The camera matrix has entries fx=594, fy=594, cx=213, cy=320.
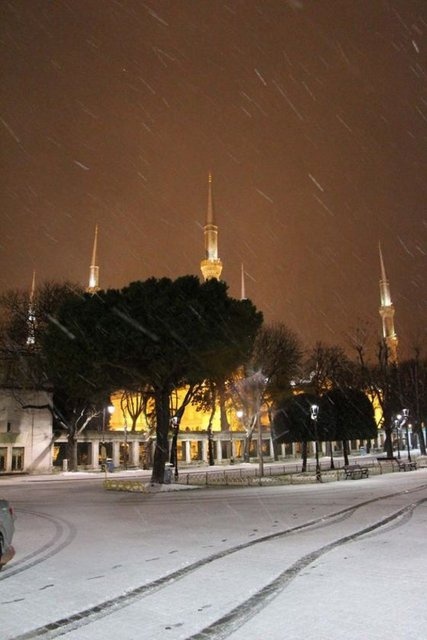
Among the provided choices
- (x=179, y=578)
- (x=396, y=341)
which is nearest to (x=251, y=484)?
(x=179, y=578)

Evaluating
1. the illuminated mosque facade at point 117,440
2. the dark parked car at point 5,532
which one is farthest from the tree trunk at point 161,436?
the dark parked car at point 5,532

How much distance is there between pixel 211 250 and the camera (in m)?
92.3

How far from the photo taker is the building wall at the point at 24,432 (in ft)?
160

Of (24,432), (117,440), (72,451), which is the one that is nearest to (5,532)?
(72,451)

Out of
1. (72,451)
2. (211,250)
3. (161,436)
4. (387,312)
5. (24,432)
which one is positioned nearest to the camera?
(161,436)

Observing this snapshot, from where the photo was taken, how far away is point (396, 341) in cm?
10862

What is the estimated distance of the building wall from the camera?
48622mm

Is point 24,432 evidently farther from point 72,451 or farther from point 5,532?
point 5,532

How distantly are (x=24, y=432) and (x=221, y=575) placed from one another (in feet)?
144

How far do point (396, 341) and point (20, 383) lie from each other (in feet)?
253

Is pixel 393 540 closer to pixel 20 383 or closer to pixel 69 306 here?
pixel 69 306

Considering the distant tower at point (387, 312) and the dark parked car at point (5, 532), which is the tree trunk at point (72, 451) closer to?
the dark parked car at point (5, 532)

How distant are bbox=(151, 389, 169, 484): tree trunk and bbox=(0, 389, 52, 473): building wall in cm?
2181

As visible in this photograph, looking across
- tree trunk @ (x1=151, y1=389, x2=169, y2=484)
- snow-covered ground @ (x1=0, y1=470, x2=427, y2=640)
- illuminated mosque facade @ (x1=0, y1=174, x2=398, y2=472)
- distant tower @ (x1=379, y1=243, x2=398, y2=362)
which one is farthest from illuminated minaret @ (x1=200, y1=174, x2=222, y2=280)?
Answer: snow-covered ground @ (x1=0, y1=470, x2=427, y2=640)
